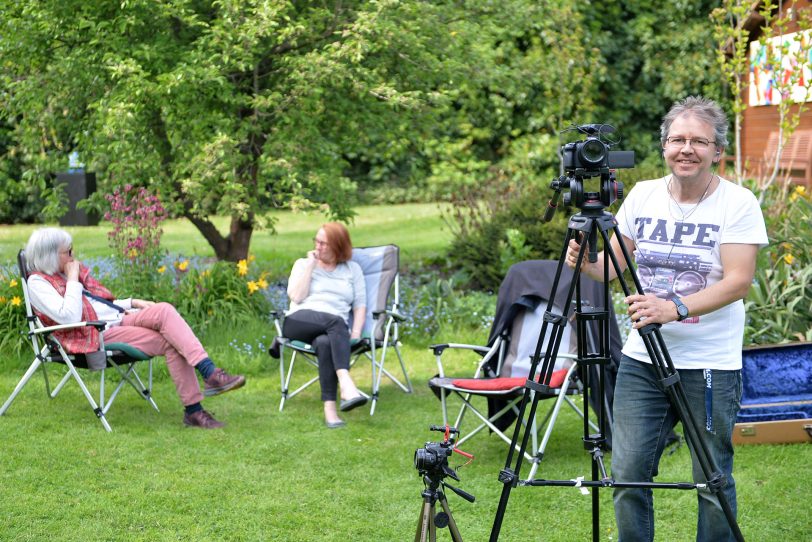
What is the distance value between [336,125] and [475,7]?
1.58 meters

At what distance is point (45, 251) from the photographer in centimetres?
549

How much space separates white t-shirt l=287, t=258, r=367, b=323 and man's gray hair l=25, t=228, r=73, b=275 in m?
1.39

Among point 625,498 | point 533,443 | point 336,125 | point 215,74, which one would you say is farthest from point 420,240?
point 625,498

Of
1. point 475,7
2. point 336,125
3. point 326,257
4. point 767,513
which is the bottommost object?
point 767,513

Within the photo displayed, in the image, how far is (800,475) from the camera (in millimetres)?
4609

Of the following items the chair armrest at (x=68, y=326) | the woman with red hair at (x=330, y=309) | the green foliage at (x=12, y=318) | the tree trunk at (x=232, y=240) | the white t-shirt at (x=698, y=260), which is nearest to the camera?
the white t-shirt at (x=698, y=260)

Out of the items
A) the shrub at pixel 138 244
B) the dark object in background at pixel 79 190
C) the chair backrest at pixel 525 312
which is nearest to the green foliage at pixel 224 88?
the shrub at pixel 138 244

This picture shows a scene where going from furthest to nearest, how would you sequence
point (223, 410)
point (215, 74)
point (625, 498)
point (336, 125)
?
point (336, 125)
point (215, 74)
point (223, 410)
point (625, 498)

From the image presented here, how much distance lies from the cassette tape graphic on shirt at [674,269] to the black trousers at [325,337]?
3.04 metres

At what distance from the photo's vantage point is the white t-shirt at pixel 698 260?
117 inches

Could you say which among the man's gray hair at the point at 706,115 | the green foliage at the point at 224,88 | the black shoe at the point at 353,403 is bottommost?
the black shoe at the point at 353,403

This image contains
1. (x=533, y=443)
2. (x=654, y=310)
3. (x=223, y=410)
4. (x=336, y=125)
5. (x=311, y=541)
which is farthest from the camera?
(x=336, y=125)

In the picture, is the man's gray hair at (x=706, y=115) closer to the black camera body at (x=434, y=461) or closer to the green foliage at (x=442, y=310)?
the black camera body at (x=434, y=461)

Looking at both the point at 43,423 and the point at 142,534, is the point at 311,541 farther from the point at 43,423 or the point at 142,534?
the point at 43,423
